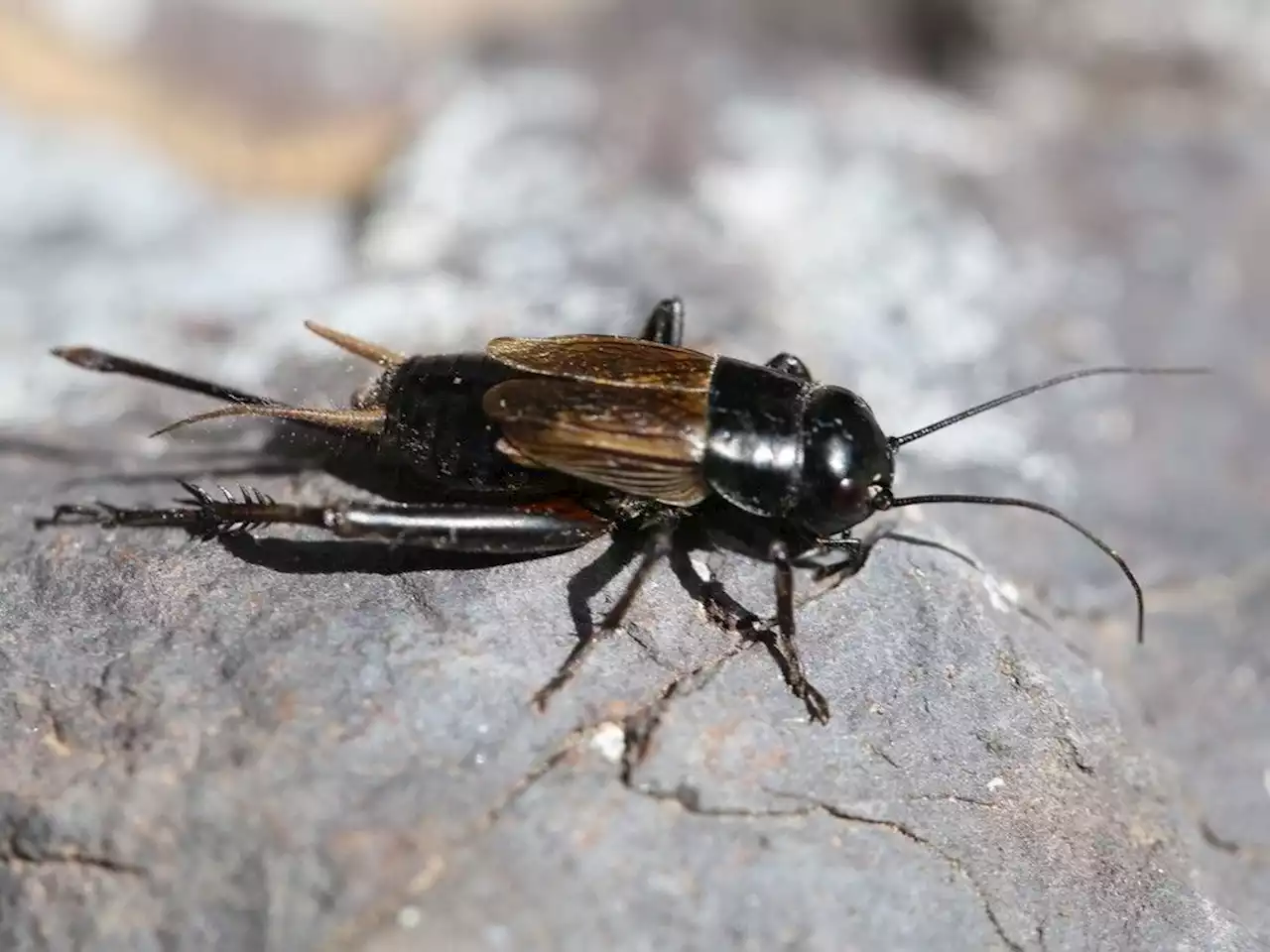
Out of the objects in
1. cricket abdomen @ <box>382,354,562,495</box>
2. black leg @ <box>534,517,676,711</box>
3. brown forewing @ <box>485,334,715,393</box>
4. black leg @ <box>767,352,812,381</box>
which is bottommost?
black leg @ <box>534,517,676,711</box>

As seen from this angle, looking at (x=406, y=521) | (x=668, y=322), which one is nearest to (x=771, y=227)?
(x=668, y=322)

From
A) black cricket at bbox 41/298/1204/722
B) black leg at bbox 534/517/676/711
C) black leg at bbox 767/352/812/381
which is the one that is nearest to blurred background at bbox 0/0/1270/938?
black leg at bbox 767/352/812/381

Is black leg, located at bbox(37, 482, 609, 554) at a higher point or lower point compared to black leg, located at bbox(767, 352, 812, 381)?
lower

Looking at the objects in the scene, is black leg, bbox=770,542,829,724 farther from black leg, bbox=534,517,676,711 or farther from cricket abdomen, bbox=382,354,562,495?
cricket abdomen, bbox=382,354,562,495

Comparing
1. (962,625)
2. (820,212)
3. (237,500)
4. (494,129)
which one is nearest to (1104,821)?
(962,625)

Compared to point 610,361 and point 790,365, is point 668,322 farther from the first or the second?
point 610,361

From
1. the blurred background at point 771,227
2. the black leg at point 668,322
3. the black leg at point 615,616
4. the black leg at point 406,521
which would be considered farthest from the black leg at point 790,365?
→ the black leg at point 406,521

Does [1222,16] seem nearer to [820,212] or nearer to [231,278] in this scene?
[820,212]

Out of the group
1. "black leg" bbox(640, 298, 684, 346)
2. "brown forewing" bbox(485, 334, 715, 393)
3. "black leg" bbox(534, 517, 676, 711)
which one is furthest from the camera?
"black leg" bbox(640, 298, 684, 346)
